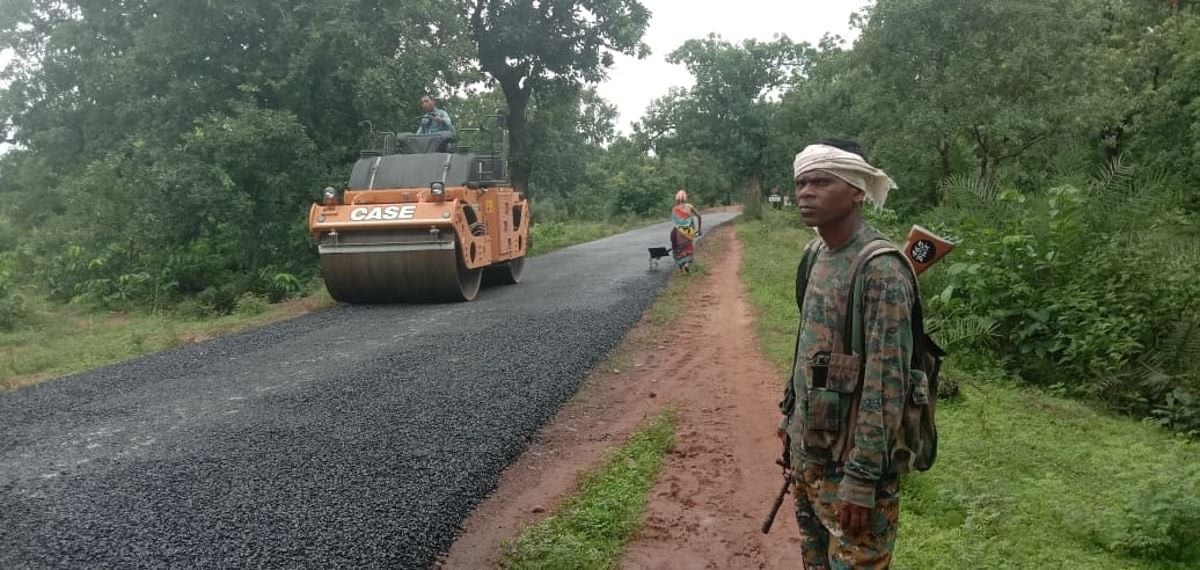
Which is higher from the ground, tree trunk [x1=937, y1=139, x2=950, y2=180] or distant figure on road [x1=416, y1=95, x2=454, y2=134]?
distant figure on road [x1=416, y1=95, x2=454, y2=134]

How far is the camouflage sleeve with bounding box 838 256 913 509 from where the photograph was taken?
7.37 ft

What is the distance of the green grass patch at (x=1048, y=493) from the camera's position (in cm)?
362

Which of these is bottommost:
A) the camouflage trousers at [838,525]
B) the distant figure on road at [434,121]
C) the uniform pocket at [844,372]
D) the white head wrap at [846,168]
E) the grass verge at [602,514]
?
the grass verge at [602,514]

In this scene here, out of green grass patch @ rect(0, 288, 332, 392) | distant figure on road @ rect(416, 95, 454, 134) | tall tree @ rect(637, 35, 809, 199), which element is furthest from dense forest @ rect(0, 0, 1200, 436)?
tall tree @ rect(637, 35, 809, 199)

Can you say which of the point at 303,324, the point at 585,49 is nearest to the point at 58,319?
the point at 303,324

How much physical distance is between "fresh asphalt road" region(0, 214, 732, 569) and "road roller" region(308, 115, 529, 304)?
1362 mm

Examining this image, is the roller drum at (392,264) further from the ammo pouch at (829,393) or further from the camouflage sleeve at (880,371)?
the camouflage sleeve at (880,371)

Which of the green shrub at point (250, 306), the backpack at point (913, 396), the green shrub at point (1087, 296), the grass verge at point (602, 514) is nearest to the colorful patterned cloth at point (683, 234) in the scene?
the green shrub at point (1087, 296)

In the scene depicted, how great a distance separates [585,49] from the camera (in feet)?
76.4

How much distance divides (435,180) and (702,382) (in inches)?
230

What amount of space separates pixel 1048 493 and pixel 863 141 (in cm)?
1614

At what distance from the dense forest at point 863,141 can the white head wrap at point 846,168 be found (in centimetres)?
519

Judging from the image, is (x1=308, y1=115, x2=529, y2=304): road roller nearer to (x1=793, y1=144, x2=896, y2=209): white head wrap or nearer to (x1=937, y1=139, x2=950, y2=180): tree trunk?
(x1=793, y1=144, x2=896, y2=209): white head wrap

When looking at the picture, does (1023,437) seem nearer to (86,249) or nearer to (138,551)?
(138,551)
